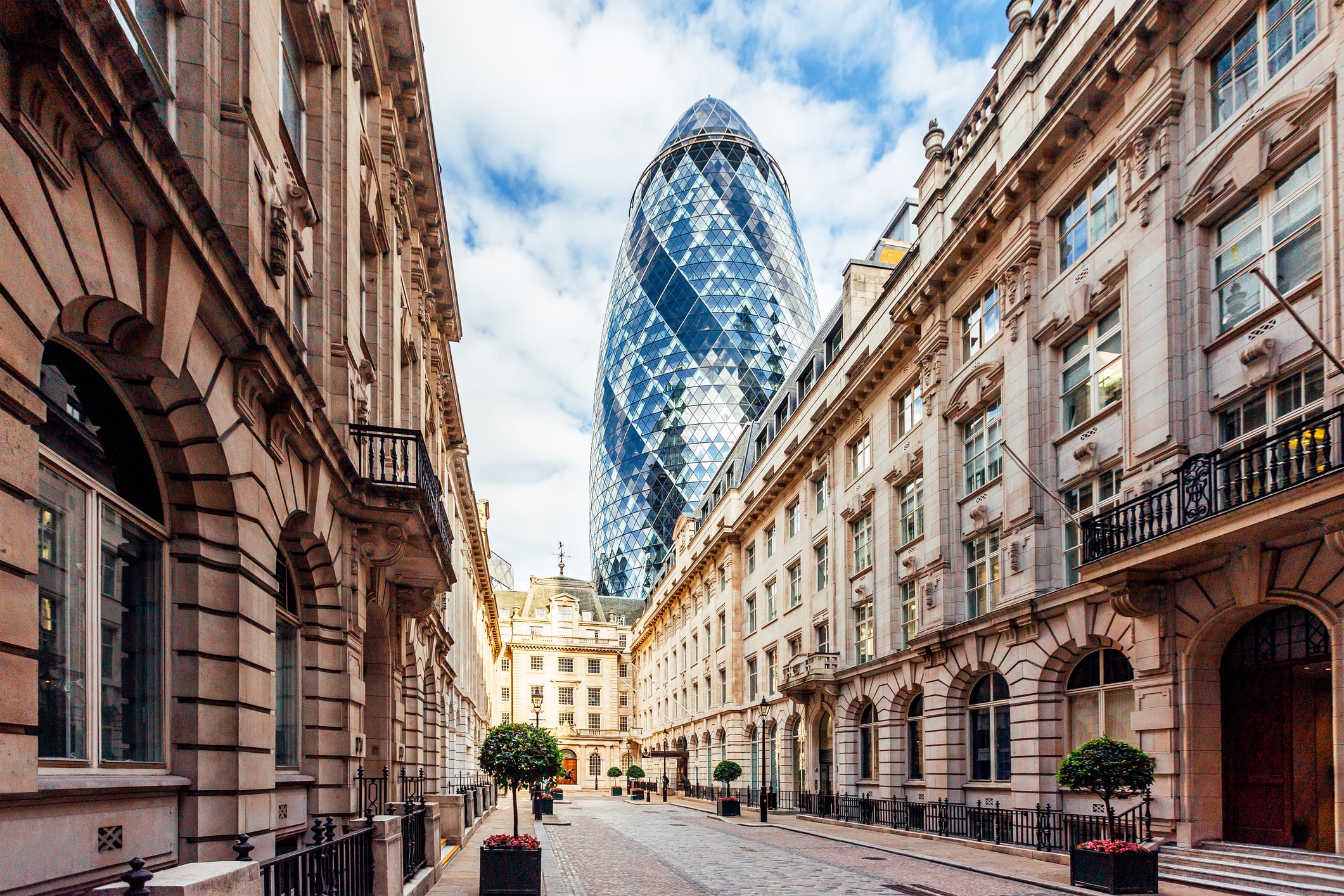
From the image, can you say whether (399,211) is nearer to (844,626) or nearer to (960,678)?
(960,678)

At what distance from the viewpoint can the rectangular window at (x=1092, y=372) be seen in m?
21.6

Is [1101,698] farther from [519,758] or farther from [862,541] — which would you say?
[862,541]

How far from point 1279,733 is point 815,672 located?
23.1 m

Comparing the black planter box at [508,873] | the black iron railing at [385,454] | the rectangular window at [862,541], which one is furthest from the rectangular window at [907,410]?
the black planter box at [508,873]

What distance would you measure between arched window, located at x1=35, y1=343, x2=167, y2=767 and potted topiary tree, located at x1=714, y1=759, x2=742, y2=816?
36057mm

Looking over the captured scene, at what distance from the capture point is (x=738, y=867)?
21141 millimetres

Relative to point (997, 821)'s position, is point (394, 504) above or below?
above

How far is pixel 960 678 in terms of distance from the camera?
28469 mm

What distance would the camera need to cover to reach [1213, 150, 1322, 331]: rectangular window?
16188mm

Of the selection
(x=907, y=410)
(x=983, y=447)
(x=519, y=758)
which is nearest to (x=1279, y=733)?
(x=983, y=447)

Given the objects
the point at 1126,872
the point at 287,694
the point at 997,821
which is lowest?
the point at 997,821

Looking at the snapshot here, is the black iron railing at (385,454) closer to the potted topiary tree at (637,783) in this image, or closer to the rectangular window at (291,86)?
the rectangular window at (291,86)

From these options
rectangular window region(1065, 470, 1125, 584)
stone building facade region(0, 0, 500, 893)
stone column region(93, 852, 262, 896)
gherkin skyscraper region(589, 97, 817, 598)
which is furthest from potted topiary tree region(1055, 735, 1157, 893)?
gherkin skyscraper region(589, 97, 817, 598)

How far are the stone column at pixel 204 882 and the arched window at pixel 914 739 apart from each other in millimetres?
29316
